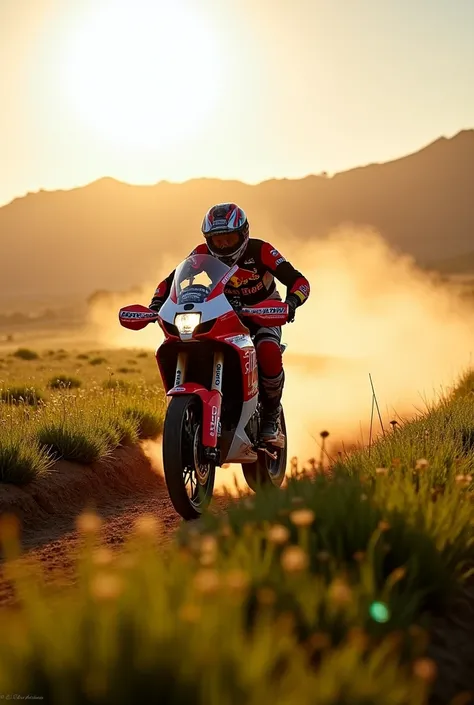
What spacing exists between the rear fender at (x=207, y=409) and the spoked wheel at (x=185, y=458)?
0.07 meters

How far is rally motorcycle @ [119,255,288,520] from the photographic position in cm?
642

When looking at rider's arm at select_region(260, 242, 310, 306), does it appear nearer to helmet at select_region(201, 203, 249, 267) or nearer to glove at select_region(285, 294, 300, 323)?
glove at select_region(285, 294, 300, 323)

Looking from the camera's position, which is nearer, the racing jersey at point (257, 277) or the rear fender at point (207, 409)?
the rear fender at point (207, 409)

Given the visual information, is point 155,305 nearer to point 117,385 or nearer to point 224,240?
point 224,240

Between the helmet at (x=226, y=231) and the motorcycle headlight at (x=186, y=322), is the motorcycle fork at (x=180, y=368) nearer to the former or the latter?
the motorcycle headlight at (x=186, y=322)

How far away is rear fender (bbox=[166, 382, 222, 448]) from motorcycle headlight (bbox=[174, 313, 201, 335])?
1.31 feet

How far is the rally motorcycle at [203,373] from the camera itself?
21.1ft

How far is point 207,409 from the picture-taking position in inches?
258

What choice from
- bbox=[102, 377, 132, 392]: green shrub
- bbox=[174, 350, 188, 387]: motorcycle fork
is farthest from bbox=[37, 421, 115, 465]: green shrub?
bbox=[102, 377, 132, 392]: green shrub

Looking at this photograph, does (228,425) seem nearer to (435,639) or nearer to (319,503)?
(319,503)

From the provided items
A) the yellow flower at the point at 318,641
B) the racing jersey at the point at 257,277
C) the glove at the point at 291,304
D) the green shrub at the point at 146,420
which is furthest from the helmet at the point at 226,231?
the yellow flower at the point at 318,641

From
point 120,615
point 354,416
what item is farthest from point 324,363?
point 120,615

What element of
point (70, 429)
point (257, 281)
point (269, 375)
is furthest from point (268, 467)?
point (70, 429)

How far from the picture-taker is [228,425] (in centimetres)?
718
